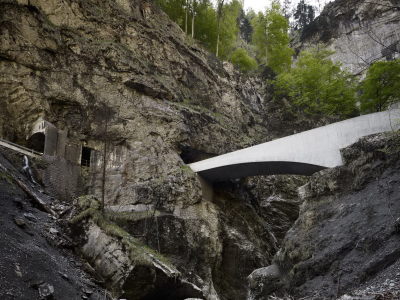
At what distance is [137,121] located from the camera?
19.8 m

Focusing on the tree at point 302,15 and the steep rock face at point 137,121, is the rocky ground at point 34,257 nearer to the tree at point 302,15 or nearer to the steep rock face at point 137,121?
the steep rock face at point 137,121

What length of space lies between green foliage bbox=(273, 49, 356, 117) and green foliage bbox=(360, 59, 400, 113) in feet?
16.3

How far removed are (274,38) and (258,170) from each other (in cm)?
2157

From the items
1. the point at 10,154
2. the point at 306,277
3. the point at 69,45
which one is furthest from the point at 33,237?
the point at 69,45

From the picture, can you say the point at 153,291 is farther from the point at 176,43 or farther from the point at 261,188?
the point at 176,43

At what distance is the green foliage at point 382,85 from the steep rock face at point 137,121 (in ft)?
24.9

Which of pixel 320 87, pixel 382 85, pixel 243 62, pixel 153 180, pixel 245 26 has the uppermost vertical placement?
pixel 245 26

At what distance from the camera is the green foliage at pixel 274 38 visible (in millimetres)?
34347

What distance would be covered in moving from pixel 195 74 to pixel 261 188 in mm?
8749

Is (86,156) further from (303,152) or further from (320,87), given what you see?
(320,87)

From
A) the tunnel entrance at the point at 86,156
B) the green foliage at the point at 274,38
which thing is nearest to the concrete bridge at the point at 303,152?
the tunnel entrance at the point at 86,156

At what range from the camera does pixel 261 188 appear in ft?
73.9

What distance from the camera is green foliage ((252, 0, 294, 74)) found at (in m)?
34.3

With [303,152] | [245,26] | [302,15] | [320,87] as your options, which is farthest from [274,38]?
[303,152]
